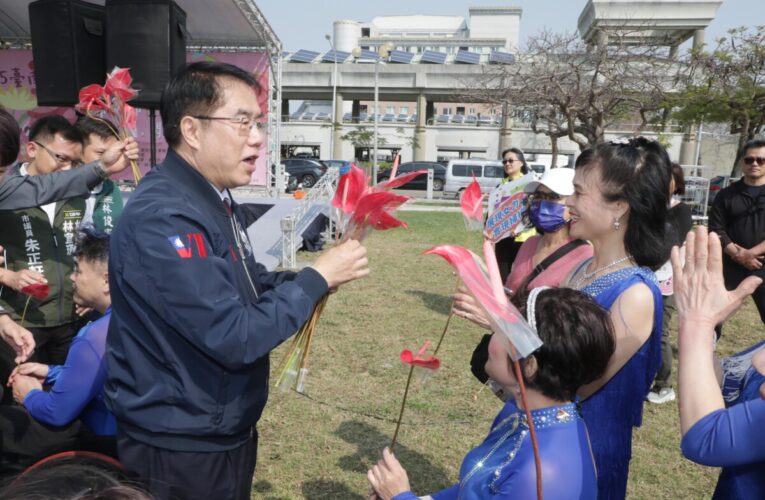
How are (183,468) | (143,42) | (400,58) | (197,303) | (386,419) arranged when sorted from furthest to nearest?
(400,58)
(386,419)
(143,42)
(183,468)
(197,303)

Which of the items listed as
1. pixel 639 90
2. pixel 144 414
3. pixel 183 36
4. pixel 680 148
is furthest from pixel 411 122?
pixel 144 414

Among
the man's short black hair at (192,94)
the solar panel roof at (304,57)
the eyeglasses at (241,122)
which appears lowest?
the eyeglasses at (241,122)

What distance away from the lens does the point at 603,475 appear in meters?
1.68

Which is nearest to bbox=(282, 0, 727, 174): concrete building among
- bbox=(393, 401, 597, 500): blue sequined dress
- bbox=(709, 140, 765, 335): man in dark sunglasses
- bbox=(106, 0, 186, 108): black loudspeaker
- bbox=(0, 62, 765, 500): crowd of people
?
bbox=(709, 140, 765, 335): man in dark sunglasses

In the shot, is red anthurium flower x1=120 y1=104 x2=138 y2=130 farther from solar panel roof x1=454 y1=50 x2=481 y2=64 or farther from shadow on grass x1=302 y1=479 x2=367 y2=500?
solar panel roof x1=454 y1=50 x2=481 y2=64

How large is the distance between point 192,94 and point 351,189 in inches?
18.4

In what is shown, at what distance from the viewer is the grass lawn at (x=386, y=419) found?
9.71 ft

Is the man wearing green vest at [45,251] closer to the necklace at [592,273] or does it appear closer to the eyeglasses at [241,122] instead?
the eyeglasses at [241,122]

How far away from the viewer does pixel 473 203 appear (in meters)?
1.89

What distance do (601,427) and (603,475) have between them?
0.50 ft

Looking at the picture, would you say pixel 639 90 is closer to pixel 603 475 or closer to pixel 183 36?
pixel 183 36

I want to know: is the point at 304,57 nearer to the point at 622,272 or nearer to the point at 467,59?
the point at 467,59

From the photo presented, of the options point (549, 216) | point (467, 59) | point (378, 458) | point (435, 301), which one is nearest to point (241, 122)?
point (549, 216)

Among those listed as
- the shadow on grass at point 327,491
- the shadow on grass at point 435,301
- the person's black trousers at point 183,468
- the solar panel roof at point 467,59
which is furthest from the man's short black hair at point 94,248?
the solar panel roof at point 467,59
